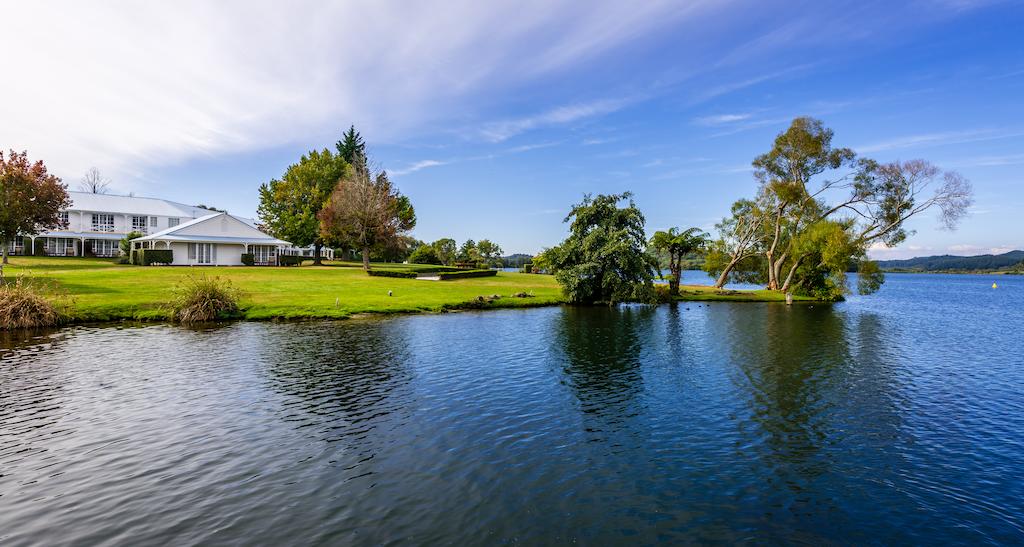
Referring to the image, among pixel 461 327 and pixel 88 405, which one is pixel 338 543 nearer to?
pixel 88 405

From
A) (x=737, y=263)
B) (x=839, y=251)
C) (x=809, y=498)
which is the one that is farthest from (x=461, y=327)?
(x=737, y=263)

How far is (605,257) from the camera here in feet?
158

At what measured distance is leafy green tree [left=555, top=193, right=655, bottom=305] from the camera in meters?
48.0

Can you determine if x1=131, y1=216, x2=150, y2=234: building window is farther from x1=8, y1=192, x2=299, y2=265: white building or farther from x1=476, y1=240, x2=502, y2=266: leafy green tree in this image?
x1=476, y1=240, x2=502, y2=266: leafy green tree

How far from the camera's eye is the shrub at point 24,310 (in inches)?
1100

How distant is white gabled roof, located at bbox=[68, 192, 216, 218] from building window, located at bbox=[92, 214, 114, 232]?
102 centimetres

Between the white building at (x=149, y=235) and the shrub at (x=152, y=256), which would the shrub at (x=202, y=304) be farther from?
the white building at (x=149, y=235)

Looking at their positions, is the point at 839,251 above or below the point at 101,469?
above

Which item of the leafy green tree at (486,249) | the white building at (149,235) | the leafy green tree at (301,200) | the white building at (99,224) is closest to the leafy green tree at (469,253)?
the leafy green tree at (486,249)

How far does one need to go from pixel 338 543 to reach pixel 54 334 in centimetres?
2870

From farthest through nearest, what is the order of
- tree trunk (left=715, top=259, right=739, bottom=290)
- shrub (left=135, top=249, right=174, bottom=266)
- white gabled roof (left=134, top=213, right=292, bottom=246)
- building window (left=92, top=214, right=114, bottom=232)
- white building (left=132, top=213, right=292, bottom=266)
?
building window (left=92, top=214, right=114, bottom=232), tree trunk (left=715, top=259, right=739, bottom=290), white building (left=132, top=213, right=292, bottom=266), white gabled roof (left=134, top=213, right=292, bottom=246), shrub (left=135, top=249, right=174, bottom=266)

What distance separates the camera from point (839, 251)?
57312 mm

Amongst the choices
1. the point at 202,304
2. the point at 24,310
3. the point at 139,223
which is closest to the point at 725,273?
the point at 202,304

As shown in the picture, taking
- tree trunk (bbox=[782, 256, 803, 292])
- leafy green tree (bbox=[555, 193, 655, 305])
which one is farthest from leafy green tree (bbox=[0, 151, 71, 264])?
tree trunk (bbox=[782, 256, 803, 292])
